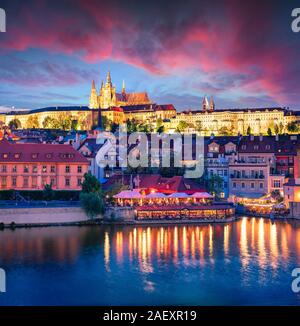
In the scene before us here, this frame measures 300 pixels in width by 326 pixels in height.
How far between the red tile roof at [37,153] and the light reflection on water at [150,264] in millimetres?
4273

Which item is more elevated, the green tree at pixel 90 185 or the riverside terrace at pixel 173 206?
the green tree at pixel 90 185

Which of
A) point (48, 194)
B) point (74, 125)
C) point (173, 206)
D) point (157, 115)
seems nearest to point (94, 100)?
point (157, 115)

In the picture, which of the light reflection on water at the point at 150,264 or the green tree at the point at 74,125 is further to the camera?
the green tree at the point at 74,125

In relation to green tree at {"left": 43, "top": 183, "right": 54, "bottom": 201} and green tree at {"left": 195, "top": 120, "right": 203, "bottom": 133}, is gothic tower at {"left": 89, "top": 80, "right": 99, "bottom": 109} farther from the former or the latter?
green tree at {"left": 43, "top": 183, "right": 54, "bottom": 201}

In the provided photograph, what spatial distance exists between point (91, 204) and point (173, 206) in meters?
2.74

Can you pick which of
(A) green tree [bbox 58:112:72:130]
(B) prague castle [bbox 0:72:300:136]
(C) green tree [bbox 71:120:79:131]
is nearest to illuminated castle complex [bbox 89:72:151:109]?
(B) prague castle [bbox 0:72:300:136]

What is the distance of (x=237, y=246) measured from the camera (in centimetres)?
1506

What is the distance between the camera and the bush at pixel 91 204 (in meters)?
18.5

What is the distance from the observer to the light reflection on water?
10836 mm

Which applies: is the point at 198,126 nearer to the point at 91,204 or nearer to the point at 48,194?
the point at 48,194

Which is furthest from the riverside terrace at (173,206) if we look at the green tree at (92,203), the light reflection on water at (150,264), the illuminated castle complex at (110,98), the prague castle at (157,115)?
the illuminated castle complex at (110,98)

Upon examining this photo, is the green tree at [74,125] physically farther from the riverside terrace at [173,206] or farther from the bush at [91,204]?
the bush at [91,204]

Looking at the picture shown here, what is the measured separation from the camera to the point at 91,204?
60.7ft

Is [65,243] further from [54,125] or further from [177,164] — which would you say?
[54,125]
